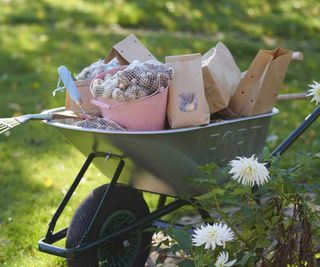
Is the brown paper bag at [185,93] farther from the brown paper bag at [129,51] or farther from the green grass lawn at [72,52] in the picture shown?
the green grass lawn at [72,52]

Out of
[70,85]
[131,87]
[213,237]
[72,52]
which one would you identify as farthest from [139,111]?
[72,52]

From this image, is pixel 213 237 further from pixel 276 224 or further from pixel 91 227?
pixel 91 227

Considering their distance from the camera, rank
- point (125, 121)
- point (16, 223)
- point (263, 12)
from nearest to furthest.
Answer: point (125, 121), point (16, 223), point (263, 12)

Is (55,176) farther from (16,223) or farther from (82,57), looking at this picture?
(82,57)

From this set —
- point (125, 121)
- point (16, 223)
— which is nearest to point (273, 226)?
point (125, 121)

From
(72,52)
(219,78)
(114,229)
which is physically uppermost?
(219,78)

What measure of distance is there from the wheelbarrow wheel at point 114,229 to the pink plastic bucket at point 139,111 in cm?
35

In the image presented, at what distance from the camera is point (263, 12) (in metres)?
9.76

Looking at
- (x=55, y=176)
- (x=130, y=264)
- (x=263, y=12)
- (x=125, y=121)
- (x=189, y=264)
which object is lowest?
(x=263, y=12)

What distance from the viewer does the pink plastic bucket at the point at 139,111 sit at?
2713 millimetres

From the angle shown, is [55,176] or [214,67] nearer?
[214,67]

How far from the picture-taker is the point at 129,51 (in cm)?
311

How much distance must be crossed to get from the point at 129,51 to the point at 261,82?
0.63 m

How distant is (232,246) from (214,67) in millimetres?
880
